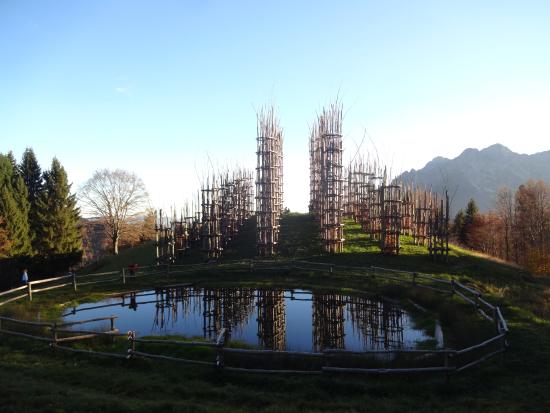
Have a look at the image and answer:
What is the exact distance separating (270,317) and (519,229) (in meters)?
44.5

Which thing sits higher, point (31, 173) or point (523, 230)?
point (31, 173)

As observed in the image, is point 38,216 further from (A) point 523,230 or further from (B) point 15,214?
(A) point 523,230

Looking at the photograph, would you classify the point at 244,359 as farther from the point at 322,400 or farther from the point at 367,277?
the point at 367,277

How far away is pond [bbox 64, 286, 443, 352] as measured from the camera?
41.0ft

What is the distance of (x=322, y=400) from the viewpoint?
786cm

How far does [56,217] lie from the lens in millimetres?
37281

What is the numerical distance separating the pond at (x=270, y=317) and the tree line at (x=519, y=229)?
30882 mm

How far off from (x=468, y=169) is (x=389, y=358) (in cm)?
20523

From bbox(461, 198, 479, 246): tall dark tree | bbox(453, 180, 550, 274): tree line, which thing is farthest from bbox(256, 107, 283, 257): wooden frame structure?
bbox(461, 198, 479, 246): tall dark tree

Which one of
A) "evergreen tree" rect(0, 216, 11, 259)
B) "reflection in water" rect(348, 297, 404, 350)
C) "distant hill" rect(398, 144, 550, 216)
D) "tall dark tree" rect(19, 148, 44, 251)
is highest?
"distant hill" rect(398, 144, 550, 216)

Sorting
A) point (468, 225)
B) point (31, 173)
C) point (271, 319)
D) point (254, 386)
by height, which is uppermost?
point (31, 173)

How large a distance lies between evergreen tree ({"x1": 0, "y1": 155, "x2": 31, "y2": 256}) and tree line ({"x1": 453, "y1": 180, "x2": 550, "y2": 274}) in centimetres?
4854

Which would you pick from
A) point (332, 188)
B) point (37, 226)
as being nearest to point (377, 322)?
point (332, 188)

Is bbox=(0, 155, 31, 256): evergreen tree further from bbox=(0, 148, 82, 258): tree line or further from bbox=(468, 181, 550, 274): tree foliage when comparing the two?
bbox=(468, 181, 550, 274): tree foliage
